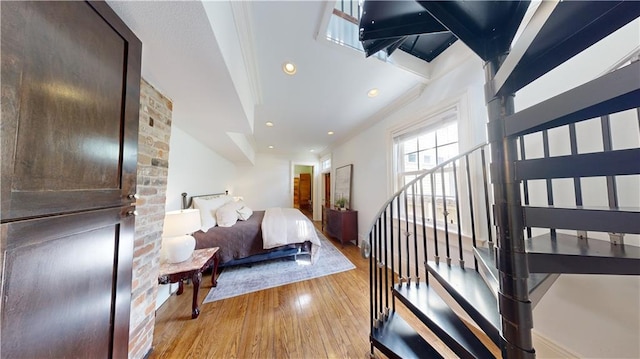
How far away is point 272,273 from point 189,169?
2116 mm

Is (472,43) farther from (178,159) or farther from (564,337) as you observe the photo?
(178,159)

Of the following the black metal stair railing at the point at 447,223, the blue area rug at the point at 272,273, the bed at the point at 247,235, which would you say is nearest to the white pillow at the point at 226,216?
the bed at the point at 247,235

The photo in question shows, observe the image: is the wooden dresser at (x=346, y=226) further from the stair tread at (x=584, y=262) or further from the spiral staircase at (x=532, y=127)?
the stair tread at (x=584, y=262)

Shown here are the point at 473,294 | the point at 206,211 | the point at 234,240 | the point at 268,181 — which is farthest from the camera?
the point at 268,181

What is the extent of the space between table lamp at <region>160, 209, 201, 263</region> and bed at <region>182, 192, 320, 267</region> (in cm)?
53

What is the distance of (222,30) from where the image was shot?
1.15 meters

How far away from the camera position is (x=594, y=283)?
1.11m

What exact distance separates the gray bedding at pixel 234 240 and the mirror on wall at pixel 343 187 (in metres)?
1.95

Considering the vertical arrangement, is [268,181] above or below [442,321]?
above

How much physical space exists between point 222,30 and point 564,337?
303cm

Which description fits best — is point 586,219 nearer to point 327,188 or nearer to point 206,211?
point 206,211

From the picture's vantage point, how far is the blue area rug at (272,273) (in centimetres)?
225

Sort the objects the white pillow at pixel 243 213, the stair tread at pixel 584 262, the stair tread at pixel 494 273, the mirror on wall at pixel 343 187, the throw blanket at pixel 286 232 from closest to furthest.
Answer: the stair tread at pixel 584 262 → the stair tread at pixel 494 273 → the throw blanket at pixel 286 232 → the white pillow at pixel 243 213 → the mirror on wall at pixel 343 187

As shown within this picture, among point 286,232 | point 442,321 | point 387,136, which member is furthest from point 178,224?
point 387,136
